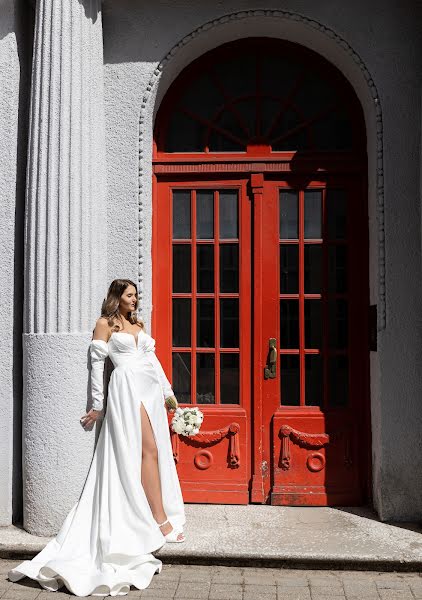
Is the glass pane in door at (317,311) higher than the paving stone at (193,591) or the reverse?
higher

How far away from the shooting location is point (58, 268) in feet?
17.5

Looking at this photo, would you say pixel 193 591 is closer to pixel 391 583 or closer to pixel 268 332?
pixel 391 583

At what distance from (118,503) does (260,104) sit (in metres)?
3.56

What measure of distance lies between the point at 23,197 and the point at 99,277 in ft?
3.03

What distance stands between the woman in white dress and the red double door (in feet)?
2.51

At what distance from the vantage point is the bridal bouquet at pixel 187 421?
17.4 feet

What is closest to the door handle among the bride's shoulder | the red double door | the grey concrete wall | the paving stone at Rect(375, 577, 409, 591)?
the red double door

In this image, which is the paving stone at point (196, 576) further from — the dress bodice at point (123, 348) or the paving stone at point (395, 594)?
the dress bodice at point (123, 348)

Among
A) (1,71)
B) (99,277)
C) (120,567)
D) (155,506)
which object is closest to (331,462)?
(155,506)

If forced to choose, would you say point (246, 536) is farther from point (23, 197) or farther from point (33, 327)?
point (23, 197)

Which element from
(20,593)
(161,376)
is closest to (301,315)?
(161,376)

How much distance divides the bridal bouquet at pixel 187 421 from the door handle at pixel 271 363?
2.82ft

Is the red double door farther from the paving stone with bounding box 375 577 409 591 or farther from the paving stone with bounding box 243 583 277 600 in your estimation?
the paving stone with bounding box 243 583 277 600

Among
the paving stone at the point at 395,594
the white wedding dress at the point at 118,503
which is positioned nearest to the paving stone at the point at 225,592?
the white wedding dress at the point at 118,503
